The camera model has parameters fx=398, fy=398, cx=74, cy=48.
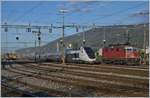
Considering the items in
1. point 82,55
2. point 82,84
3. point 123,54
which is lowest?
point 82,84

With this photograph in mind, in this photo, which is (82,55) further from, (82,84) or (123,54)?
(82,84)

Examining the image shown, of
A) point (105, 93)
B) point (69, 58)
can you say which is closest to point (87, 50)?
point (69, 58)

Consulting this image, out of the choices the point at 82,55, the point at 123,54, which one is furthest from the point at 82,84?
the point at 82,55

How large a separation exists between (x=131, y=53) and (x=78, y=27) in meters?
16.2

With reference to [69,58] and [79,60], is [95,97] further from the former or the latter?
[69,58]

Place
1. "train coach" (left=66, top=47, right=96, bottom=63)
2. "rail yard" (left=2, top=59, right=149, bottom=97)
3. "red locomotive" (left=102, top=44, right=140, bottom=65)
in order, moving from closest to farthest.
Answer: "rail yard" (left=2, top=59, right=149, bottom=97) → "red locomotive" (left=102, top=44, right=140, bottom=65) → "train coach" (left=66, top=47, right=96, bottom=63)

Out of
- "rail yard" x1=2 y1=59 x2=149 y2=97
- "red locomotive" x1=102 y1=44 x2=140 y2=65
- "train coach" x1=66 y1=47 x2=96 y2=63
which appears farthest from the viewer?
"train coach" x1=66 y1=47 x2=96 y2=63

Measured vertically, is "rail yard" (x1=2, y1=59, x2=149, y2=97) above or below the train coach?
below

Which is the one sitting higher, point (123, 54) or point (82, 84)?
point (123, 54)

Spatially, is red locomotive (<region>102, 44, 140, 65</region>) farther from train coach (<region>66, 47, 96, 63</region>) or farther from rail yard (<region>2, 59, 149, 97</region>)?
rail yard (<region>2, 59, 149, 97</region>)

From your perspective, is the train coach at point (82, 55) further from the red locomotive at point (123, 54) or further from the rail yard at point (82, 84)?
the rail yard at point (82, 84)

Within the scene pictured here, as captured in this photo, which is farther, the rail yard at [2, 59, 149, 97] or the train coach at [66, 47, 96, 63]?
the train coach at [66, 47, 96, 63]

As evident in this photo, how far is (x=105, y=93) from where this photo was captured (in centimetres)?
1703

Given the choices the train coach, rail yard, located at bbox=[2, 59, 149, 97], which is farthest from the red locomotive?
rail yard, located at bbox=[2, 59, 149, 97]
